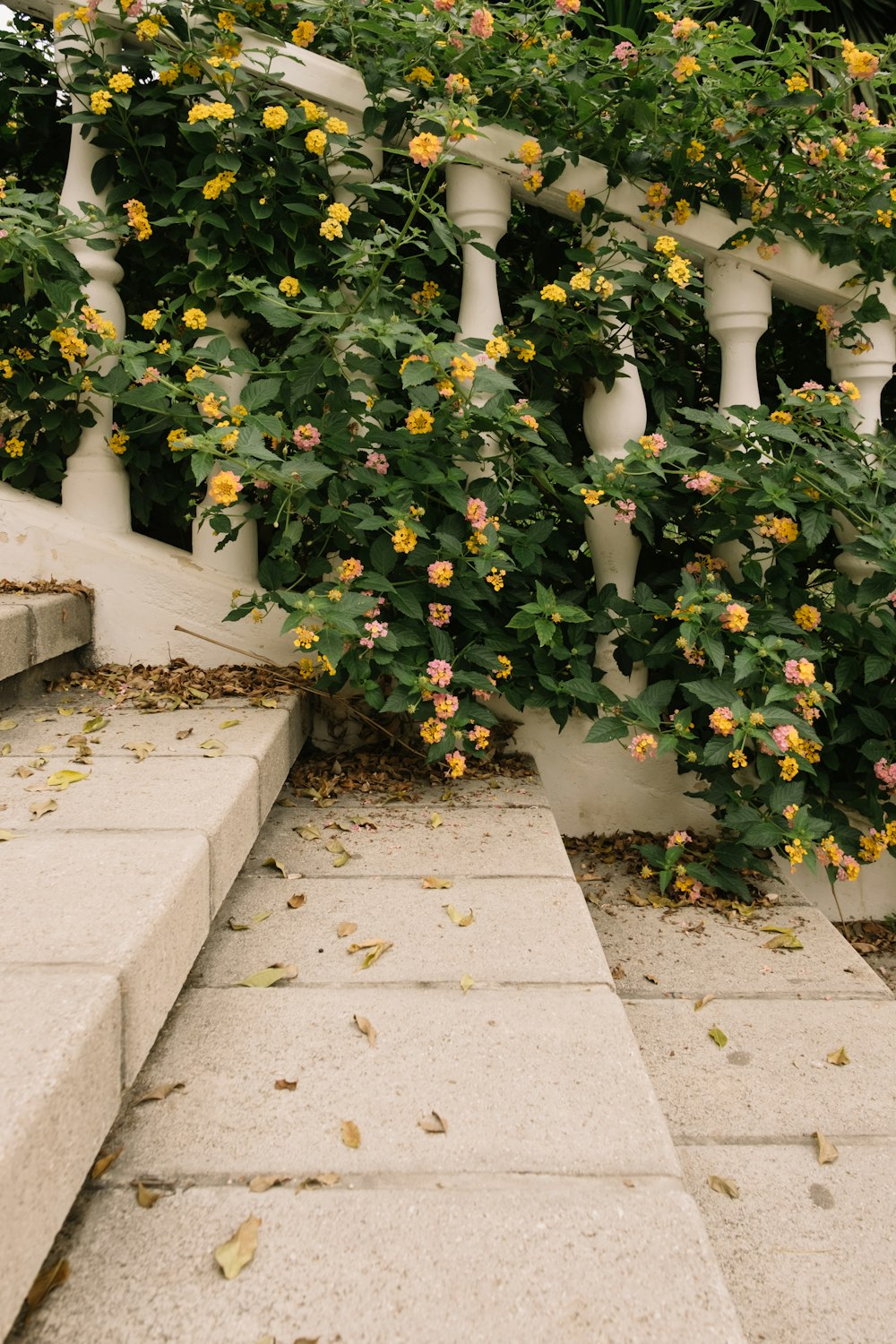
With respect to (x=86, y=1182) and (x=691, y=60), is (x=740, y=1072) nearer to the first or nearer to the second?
(x=86, y=1182)

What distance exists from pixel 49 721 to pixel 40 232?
0.96 m

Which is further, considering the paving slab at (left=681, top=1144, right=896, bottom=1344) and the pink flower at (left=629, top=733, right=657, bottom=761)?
the pink flower at (left=629, top=733, right=657, bottom=761)

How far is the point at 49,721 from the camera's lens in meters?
1.83

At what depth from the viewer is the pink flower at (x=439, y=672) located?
181 cm

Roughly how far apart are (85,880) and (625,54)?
5.82 feet

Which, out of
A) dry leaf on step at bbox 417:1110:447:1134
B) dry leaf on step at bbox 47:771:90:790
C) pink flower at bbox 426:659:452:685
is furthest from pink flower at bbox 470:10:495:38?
dry leaf on step at bbox 417:1110:447:1134

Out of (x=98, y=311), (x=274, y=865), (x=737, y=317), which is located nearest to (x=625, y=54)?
(x=737, y=317)

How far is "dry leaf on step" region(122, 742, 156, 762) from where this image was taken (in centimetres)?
161

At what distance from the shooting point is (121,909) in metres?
1.03

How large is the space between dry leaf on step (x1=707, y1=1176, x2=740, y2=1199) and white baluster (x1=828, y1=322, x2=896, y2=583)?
1340 millimetres

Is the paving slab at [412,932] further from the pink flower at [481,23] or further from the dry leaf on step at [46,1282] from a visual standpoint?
the pink flower at [481,23]

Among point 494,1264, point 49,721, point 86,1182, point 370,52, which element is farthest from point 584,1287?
point 370,52

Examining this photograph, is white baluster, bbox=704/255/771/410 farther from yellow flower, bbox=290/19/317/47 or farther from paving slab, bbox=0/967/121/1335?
paving slab, bbox=0/967/121/1335

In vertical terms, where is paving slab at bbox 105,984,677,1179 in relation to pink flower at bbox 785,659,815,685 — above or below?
below
